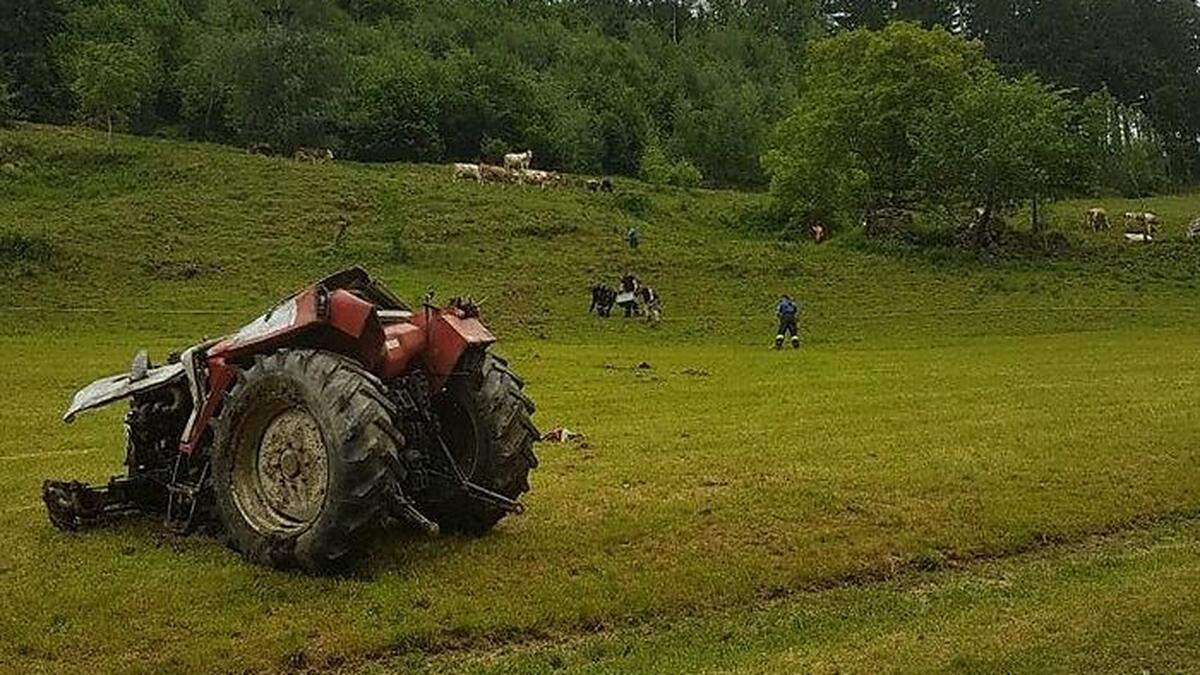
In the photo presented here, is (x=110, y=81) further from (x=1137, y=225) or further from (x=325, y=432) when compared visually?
(x=325, y=432)

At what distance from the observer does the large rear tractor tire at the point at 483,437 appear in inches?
398

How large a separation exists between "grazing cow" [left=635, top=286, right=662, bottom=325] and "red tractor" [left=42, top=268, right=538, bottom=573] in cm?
3286

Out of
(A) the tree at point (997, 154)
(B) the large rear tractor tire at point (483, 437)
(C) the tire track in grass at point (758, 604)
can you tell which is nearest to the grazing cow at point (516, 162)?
(A) the tree at point (997, 154)

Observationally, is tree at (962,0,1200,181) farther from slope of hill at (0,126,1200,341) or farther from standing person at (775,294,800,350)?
standing person at (775,294,800,350)

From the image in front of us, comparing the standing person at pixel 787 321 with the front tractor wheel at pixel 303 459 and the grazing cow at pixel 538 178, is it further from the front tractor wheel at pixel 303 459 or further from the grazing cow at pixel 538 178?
the grazing cow at pixel 538 178

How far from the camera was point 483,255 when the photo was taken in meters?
54.2

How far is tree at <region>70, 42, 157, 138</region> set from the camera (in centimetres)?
7250

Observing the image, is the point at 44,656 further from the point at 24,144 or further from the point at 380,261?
the point at 24,144

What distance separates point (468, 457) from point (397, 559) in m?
1.14

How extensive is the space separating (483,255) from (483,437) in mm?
44463

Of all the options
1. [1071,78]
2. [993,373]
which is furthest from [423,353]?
[1071,78]

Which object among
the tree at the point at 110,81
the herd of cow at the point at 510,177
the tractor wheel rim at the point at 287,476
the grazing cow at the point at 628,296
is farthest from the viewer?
the herd of cow at the point at 510,177

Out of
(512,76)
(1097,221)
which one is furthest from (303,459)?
(512,76)

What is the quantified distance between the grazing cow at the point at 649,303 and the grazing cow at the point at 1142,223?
31.6 metres
